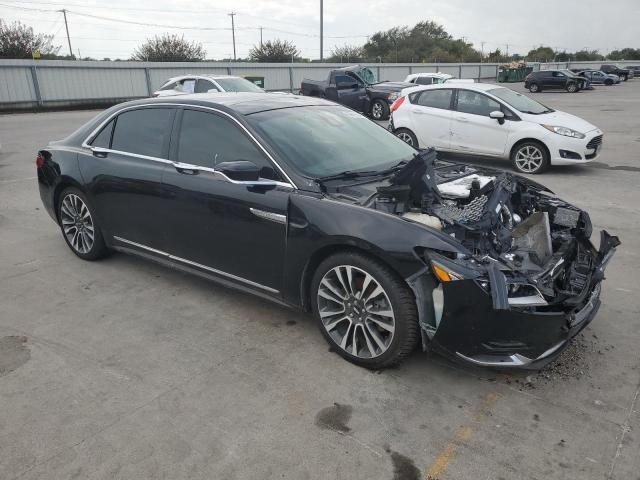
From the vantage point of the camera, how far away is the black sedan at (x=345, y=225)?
288cm

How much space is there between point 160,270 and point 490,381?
10.6 ft

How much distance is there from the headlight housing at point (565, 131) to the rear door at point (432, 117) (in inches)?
72.4

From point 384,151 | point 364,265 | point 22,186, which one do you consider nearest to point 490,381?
point 364,265

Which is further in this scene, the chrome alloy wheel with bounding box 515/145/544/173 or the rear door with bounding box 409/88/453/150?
the rear door with bounding box 409/88/453/150

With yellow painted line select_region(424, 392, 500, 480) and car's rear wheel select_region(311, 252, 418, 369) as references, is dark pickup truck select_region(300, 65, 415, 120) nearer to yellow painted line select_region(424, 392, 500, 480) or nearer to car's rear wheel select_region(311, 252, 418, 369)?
car's rear wheel select_region(311, 252, 418, 369)

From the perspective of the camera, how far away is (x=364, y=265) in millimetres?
3117

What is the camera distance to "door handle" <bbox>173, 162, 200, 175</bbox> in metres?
3.96

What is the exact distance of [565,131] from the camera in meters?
9.05

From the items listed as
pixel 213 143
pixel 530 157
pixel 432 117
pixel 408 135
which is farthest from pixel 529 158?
pixel 213 143

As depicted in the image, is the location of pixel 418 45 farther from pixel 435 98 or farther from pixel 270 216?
pixel 270 216

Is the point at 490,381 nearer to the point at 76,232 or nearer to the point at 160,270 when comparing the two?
the point at 160,270

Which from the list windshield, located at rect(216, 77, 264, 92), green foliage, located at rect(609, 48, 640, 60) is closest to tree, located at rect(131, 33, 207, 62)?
windshield, located at rect(216, 77, 264, 92)

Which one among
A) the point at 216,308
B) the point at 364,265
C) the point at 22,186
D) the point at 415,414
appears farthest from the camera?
the point at 22,186

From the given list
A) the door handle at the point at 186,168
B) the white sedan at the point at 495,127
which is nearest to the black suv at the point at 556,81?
the white sedan at the point at 495,127
